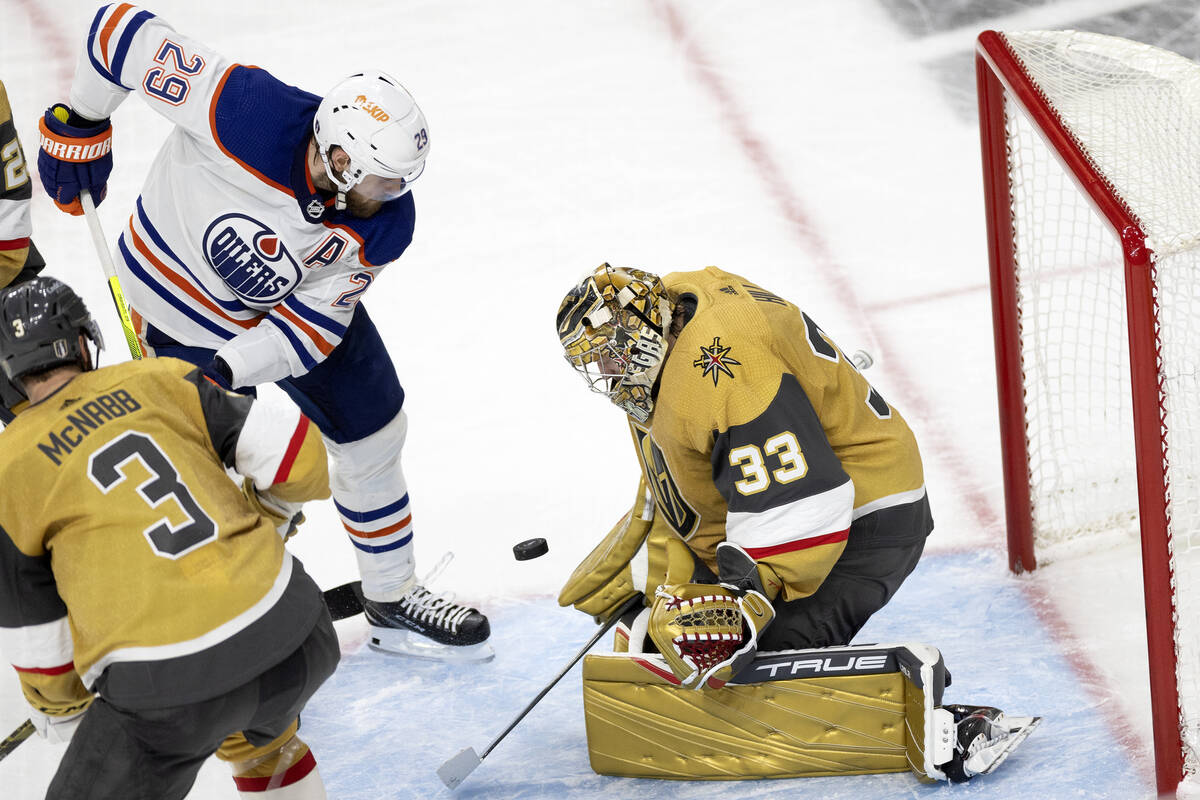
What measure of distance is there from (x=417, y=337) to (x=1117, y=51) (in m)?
2.36

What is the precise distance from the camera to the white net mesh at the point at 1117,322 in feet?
8.25

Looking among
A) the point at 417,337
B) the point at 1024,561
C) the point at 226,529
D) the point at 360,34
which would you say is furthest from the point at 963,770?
the point at 360,34

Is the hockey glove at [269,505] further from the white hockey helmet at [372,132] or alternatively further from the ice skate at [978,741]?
the ice skate at [978,741]

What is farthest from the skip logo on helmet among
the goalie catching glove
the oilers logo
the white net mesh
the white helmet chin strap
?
the white net mesh

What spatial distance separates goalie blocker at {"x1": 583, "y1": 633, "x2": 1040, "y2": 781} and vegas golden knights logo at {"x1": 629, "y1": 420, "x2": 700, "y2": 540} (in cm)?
27

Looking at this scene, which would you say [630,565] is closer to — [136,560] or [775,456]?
[775,456]

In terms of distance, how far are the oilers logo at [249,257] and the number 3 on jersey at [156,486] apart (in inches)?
35.8

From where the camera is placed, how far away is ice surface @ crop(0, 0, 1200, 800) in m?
2.94

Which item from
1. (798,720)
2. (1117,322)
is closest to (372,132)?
(798,720)

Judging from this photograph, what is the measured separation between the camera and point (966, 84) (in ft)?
17.3

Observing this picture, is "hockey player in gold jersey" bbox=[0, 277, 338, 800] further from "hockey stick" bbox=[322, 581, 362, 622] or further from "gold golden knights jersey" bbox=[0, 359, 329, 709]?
"hockey stick" bbox=[322, 581, 362, 622]

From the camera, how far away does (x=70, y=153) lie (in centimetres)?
302

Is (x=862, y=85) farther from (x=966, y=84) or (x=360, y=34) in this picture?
(x=360, y=34)

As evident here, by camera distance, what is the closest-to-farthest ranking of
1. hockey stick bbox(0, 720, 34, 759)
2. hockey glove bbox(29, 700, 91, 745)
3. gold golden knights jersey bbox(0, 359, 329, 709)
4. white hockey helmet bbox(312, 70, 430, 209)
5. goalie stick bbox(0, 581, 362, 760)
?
gold golden knights jersey bbox(0, 359, 329, 709)
hockey glove bbox(29, 700, 91, 745)
hockey stick bbox(0, 720, 34, 759)
white hockey helmet bbox(312, 70, 430, 209)
goalie stick bbox(0, 581, 362, 760)
